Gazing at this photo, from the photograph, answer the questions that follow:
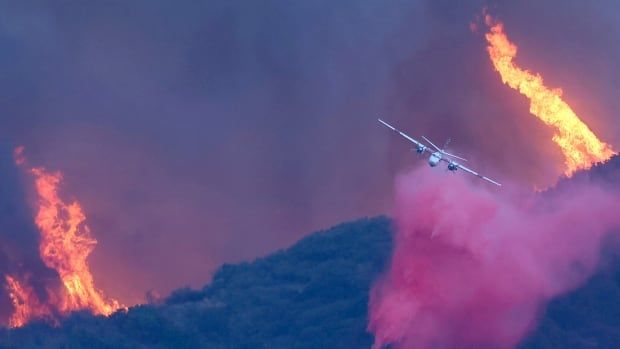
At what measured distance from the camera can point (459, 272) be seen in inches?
6683

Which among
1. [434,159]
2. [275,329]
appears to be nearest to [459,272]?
[434,159]

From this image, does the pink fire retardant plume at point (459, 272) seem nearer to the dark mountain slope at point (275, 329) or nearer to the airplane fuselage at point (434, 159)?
the airplane fuselage at point (434, 159)

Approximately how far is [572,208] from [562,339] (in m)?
13.0

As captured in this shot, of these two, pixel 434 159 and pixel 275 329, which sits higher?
pixel 275 329

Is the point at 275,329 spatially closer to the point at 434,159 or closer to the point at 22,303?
the point at 22,303

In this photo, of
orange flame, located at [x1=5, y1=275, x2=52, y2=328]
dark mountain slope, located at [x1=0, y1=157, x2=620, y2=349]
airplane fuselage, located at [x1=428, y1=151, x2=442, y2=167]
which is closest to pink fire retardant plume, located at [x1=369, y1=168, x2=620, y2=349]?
airplane fuselage, located at [x1=428, y1=151, x2=442, y2=167]

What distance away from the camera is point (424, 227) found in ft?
560

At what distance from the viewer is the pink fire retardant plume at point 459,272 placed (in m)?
169

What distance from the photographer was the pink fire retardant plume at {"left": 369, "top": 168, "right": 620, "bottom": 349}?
553ft

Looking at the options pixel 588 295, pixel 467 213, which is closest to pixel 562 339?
pixel 588 295

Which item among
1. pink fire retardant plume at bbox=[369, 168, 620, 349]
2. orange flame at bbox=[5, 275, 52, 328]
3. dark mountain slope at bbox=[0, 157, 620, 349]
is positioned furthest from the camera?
dark mountain slope at bbox=[0, 157, 620, 349]

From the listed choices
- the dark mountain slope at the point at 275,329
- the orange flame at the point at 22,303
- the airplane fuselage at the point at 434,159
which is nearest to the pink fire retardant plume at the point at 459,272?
the airplane fuselage at the point at 434,159

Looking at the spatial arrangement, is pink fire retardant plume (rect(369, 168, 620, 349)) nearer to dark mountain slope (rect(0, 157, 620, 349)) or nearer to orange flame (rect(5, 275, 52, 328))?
dark mountain slope (rect(0, 157, 620, 349))

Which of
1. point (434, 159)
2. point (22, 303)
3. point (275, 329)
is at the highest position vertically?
point (275, 329)
